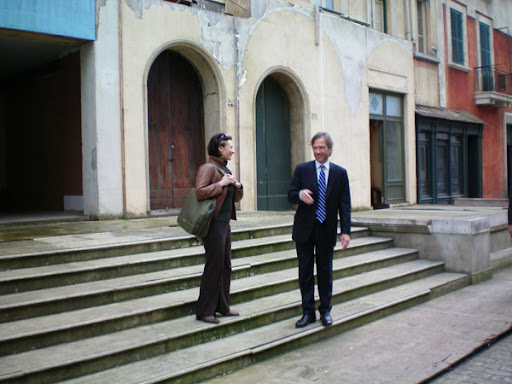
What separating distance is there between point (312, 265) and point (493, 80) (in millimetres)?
19070

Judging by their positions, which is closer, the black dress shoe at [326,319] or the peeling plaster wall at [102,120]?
the black dress shoe at [326,319]

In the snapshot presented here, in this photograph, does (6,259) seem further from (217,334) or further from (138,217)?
(138,217)

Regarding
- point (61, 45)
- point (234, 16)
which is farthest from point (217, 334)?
point (234, 16)

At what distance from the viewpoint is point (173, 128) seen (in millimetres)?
11367

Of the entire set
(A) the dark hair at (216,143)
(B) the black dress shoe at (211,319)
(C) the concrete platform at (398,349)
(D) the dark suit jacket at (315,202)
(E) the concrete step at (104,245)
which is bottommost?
(C) the concrete platform at (398,349)

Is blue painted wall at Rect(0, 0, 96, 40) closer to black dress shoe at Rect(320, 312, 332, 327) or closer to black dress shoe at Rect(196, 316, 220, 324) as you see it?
black dress shoe at Rect(196, 316, 220, 324)

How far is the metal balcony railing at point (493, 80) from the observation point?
21.1 meters

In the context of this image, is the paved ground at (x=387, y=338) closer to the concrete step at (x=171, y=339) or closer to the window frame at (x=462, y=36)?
the concrete step at (x=171, y=339)

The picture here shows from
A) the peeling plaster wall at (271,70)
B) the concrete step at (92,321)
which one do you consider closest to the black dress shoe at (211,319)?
the concrete step at (92,321)

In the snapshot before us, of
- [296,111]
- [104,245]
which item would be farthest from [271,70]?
[104,245]

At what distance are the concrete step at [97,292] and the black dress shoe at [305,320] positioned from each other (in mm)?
1249

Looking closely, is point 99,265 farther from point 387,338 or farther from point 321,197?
point 387,338

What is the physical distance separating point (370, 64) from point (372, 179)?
11.3 ft

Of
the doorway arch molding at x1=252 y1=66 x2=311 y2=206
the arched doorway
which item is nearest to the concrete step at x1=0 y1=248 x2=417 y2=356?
the arched doorway
